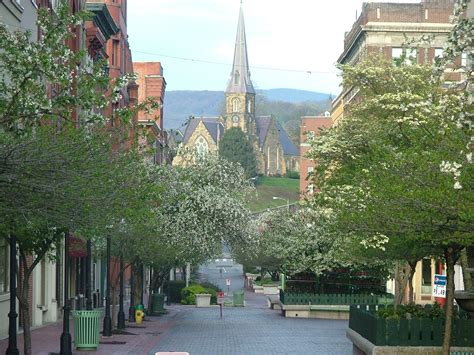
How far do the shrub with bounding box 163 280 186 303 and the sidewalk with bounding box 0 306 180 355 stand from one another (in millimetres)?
32418

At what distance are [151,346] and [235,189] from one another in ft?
61.8

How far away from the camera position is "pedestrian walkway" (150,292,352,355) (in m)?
32.8

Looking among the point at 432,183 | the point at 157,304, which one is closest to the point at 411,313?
the point at 432,183

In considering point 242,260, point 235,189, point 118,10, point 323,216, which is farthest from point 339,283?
point 242,260

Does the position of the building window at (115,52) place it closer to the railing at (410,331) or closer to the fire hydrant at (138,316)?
the fire hydrant at (138,316)

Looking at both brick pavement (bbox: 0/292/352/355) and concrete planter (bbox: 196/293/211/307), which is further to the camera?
concrete planter (bbox: 196/293/211/307)

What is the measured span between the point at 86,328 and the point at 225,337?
9752 millimetres

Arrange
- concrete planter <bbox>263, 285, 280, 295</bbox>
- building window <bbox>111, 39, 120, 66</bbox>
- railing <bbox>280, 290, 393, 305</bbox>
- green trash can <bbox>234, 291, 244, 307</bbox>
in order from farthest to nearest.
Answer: concrete planter <bbox>263, 285, 280, 295</bbox>
green trash can <bbox>234, 291, 244, 307</bbox>
building window <bbox>111, 39, 120, 66</bbox>
railing <bbox>280, 290, 393, 305</bbox>

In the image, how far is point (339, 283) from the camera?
2297 inches

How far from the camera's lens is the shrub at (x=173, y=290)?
7888cm

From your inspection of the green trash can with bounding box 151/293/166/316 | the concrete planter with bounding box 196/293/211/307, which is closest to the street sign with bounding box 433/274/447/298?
the green trash can with bounding box 151/293/166/316

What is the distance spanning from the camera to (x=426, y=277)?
70312mm

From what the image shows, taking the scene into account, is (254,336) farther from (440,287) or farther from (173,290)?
(173,290)

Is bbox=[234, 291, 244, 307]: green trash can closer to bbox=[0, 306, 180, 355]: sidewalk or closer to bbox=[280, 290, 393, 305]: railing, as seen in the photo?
bbox=[280, 290, 393, 305]: railing
